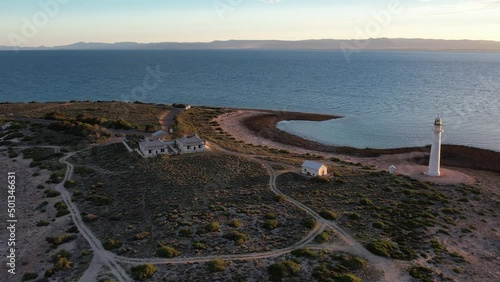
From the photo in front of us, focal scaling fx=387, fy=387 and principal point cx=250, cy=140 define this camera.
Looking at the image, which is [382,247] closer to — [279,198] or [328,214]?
[328,214]

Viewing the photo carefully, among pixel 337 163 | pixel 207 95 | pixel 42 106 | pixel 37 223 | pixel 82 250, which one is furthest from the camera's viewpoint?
pixel 207 95

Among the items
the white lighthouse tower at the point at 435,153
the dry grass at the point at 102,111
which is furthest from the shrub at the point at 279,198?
the dry grass at the point at 102,111

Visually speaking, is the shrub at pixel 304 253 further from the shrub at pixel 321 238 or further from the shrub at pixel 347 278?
the shrub at pixel 347 278

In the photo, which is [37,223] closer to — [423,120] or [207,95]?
[423,120]

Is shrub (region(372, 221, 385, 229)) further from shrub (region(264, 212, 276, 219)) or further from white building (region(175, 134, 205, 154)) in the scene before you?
white building (region(175, 134, 205, 154))

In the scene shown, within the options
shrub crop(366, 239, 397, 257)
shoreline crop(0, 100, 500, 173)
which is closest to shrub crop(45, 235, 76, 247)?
shrub crop(366, 239, 397, 257)

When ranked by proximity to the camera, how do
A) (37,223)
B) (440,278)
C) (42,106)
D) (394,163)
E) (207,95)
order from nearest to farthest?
(440,278), (37,223), (394,163), (42,106), (207,95)

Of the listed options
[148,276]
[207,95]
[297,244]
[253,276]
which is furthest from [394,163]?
[207,95]
